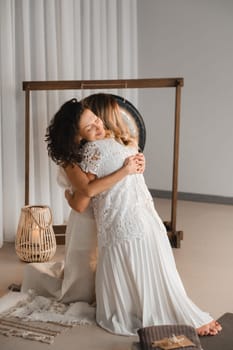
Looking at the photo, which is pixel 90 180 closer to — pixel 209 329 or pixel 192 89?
pixel 209 329

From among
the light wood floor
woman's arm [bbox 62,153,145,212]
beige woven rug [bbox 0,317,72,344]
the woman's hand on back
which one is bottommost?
the light wood floor

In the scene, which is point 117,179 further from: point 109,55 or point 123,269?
point 109,55

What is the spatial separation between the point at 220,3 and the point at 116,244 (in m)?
2.94

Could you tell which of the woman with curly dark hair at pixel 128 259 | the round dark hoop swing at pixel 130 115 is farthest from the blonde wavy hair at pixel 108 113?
the round dark hoop swing at pixel 130 115

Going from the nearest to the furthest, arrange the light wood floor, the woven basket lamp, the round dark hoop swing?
the light wood floor
the woven basket lamp
the round dark hoop swing

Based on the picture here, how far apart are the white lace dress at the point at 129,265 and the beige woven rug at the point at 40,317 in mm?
122

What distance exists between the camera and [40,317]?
277cm

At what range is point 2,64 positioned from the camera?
13.0 feet

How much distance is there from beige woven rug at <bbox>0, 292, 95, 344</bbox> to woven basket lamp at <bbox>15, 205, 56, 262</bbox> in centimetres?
68

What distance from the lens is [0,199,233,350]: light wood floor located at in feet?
8.45

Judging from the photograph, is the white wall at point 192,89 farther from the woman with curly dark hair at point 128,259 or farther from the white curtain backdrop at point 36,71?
the woman with curly dark hair at point 128,259

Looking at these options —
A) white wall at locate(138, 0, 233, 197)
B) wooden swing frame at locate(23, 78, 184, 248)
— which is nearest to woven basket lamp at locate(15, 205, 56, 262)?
wooden swing frame at locate(23, 78, 184, 248)

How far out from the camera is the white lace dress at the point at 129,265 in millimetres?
2627

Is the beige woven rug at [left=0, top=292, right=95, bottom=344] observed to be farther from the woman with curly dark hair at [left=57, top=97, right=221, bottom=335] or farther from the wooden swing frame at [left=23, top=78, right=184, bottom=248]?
Answer: the wooden swing frame at [left=23, top=78, right=184, bottom=248]
